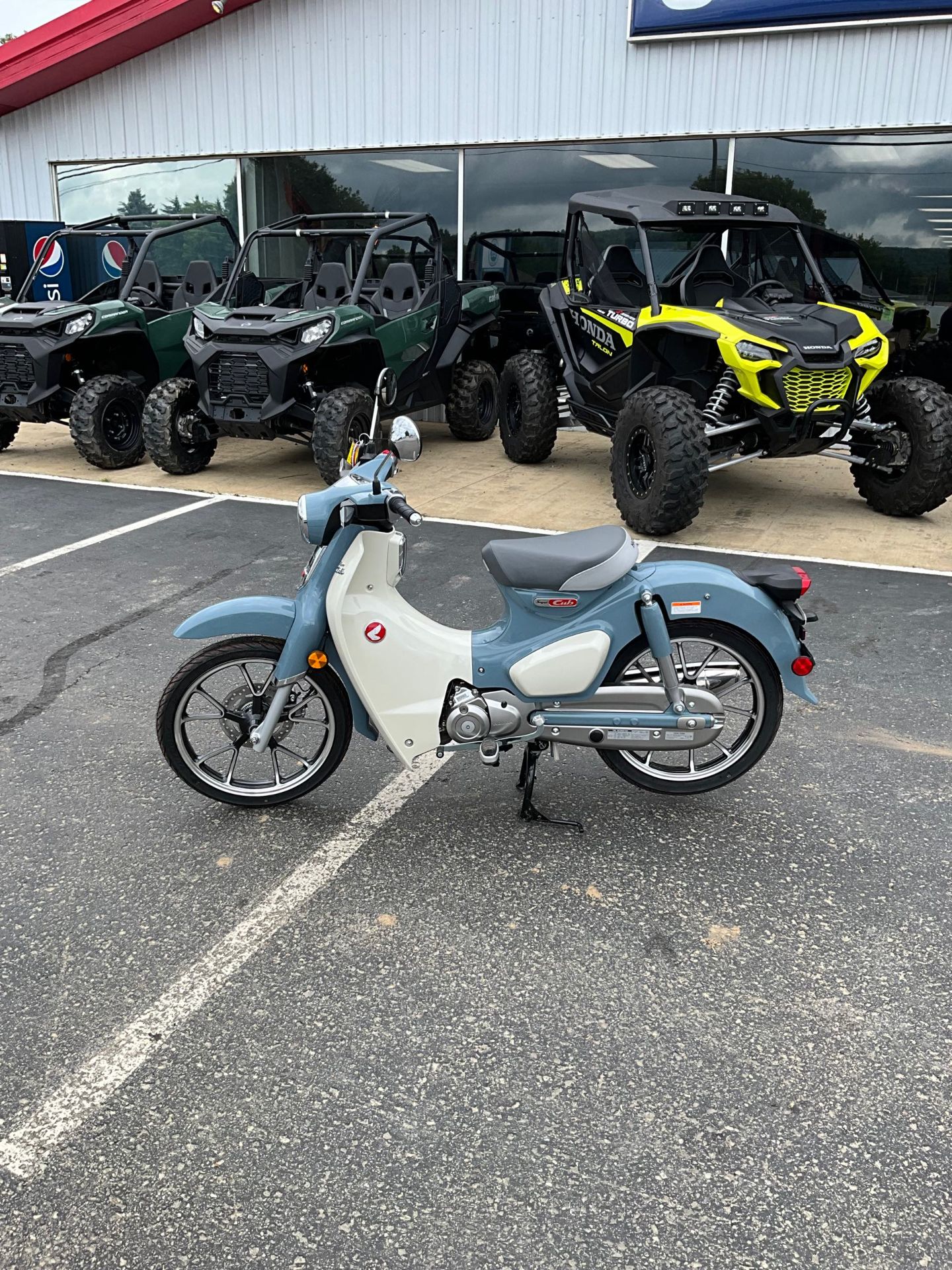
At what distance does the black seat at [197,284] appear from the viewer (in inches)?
432

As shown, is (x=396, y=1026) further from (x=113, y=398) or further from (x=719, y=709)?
(x=113, y=398)

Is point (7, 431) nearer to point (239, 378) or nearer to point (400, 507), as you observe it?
point (239, 378)

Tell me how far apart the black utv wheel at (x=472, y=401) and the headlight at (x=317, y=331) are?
2318 millimetres

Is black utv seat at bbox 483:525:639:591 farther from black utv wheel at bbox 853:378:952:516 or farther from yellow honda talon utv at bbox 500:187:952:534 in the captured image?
black utv wheel at bbox 853:378:952:516

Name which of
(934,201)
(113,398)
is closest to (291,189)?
(113,398)

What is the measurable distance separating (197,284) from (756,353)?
634cm

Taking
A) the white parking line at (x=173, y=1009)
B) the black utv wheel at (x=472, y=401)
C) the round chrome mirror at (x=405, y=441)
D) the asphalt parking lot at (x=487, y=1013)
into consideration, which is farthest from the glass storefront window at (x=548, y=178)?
the white parking line at (x=173, y=1009)

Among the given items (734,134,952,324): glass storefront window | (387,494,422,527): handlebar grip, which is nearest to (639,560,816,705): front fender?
(387,494,422,527): handlebar grip

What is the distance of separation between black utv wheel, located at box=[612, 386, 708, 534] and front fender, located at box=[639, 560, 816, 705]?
3298 mm

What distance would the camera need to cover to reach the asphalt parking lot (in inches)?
83.5

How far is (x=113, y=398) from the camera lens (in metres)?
9.35

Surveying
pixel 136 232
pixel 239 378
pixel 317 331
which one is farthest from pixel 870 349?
pixel 136 232

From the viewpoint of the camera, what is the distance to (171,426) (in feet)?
29.4

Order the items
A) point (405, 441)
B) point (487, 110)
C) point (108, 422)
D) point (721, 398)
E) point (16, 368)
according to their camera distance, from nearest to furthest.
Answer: point (405, 441)
point (721, 398)
point (16, 368)
point (108, 422)
point (487, 110)
